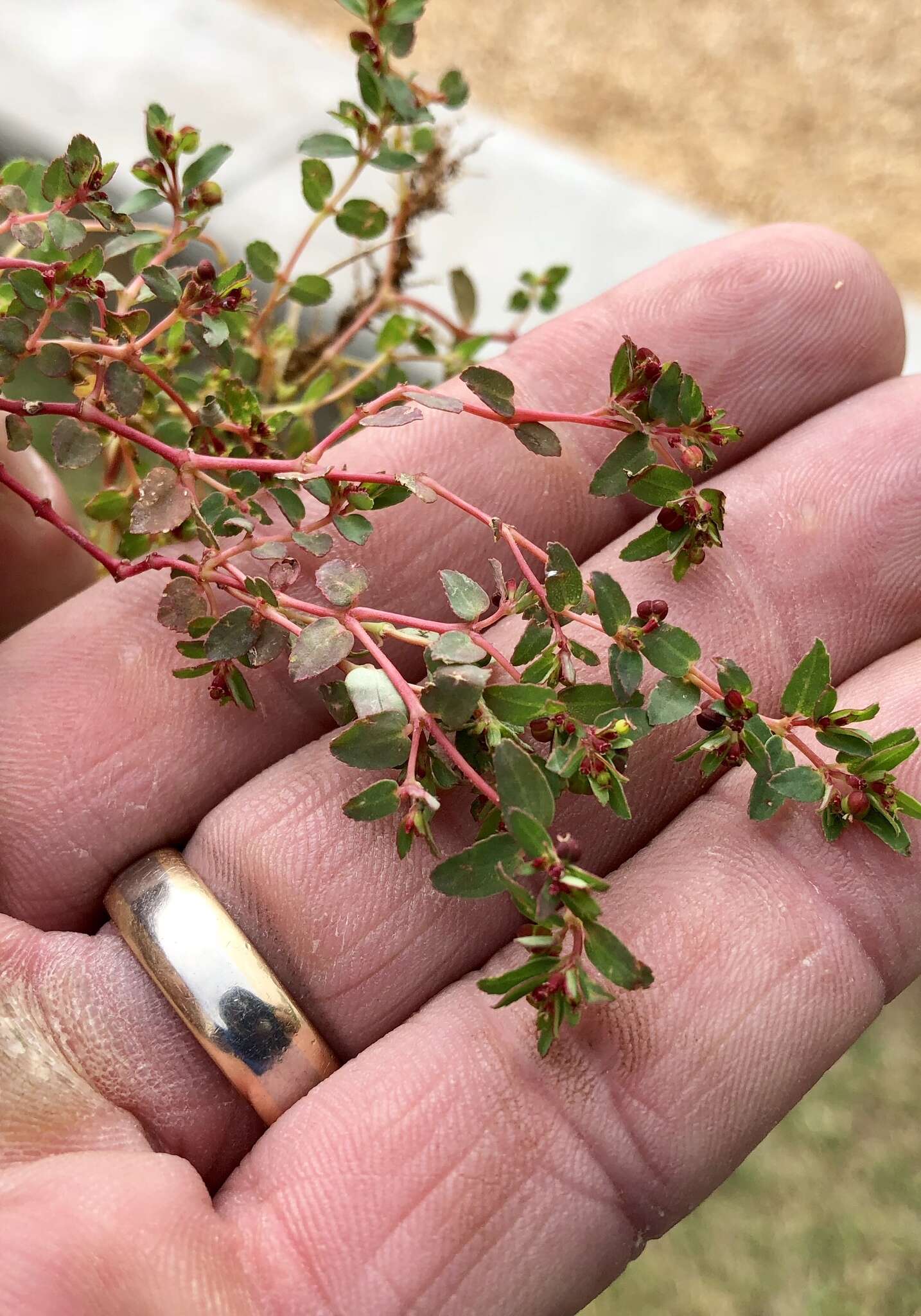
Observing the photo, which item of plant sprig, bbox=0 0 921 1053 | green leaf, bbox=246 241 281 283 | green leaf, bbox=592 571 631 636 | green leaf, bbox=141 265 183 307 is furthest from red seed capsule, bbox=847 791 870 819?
green leaf, bbox=246 241 281 283

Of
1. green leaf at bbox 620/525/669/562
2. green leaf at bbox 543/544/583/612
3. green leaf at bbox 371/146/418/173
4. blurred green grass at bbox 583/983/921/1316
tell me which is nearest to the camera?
green leaf at bbox 543/544/583/612

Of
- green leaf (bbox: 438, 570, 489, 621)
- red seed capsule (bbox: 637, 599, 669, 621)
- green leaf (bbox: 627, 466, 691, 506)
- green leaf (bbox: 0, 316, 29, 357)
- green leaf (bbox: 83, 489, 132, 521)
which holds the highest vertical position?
green leaf (bbox: 0, 316, 29, 357)

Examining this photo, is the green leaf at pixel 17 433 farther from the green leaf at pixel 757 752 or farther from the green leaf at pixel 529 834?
the green leaf at pixel 757 752

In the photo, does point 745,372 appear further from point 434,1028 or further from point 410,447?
point 434,1028

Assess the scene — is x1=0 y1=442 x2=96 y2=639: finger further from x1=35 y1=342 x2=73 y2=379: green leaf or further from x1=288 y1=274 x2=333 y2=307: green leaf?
x1=288 y1=274 x2=333 y2=307: green leaf

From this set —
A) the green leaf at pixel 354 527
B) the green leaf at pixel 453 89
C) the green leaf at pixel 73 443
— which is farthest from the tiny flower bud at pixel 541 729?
the green leaf at pixel 453 89

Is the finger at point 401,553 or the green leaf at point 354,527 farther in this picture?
the finger at point 401,553

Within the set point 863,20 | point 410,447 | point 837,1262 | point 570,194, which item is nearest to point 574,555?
point 410,447
